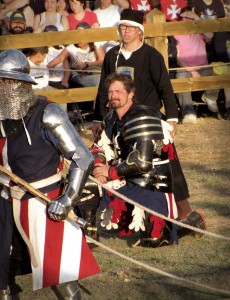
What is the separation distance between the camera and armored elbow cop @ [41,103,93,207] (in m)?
5.32

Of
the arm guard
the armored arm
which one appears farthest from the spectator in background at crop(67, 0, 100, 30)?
the armored arm

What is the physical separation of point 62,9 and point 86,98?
1501 millimetres

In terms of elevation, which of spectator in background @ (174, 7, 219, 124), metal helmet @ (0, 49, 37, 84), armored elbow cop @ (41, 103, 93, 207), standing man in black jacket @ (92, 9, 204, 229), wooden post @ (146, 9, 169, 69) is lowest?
spectator in background @ (174, 7, 219, 124)

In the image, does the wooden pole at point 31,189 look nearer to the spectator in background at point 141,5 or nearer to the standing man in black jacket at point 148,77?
the standing man in black jacket at point 148,77

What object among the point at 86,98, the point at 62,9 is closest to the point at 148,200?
the point at 86,98

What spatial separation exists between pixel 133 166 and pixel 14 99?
192 cm

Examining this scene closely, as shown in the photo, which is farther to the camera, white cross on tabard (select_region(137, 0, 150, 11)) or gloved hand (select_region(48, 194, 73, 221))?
white cross on tabard (select_region(137, 0, 150, 11))

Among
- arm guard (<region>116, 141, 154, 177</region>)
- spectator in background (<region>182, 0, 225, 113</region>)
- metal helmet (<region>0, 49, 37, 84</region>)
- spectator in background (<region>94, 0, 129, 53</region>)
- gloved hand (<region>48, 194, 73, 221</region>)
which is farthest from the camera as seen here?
spectator in background (<region>182, 0, 225, 113</region>)

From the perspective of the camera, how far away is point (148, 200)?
24.8 feet

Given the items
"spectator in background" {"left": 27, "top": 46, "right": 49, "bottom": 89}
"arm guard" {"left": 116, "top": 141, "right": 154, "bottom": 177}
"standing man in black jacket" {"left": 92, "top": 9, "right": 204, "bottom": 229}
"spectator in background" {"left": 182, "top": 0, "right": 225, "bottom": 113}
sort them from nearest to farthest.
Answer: "arm guard" {"left": 116, "top": 141, "right": 154, "bottom": 177}
"standing man in black jacket" {"left": 92, "top": 9, "right": 204, "bottom": 229}
"spectator in background" {"left": 27, "top": 46, "right": 49, "bottom": 89}
"spectator in background" {"left": 182, "top": 0, "right": 225, "bottom": 113}

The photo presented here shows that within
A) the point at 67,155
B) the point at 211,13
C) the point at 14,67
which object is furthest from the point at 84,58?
the point at 67,155

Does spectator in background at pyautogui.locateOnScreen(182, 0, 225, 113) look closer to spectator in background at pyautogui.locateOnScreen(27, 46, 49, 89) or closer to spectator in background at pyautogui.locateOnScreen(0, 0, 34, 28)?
spectator in background at pyautogui.locateOnScreen(0, 0, 34, 28)

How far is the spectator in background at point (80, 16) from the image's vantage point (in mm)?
12680

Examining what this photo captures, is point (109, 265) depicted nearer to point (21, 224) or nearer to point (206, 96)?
point (21, 224)
